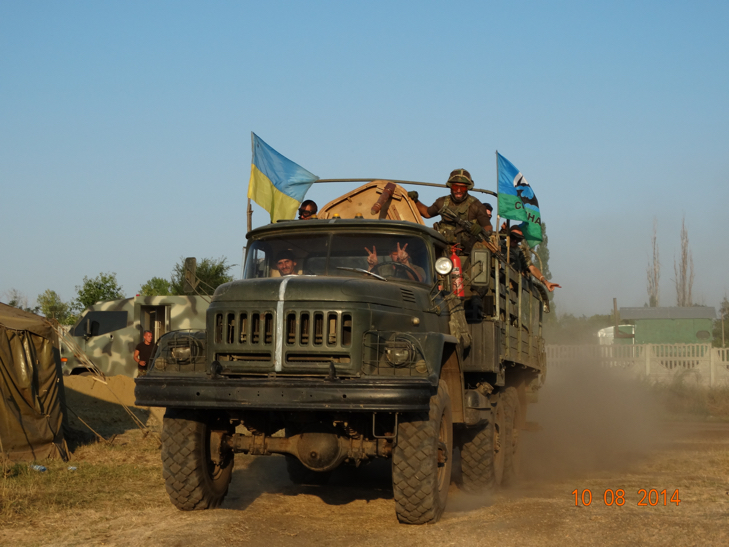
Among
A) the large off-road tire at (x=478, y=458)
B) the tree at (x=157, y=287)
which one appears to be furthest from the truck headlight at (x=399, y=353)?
the tree at (x=157, y=287)

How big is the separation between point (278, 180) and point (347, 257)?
412cm

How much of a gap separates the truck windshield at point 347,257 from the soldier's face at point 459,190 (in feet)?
7.12

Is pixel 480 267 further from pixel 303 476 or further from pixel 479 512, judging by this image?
pixel 303 476

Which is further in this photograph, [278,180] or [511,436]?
[278,180]

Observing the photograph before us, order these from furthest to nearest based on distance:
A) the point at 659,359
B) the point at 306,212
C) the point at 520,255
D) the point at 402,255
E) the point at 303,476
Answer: the point at 659,359 → the point at 520,255 → the point at 306,212 → the point at 303,476 → the point at 402,255

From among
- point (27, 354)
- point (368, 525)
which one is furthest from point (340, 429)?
point (27, 354)

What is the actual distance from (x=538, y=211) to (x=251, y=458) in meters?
5.53

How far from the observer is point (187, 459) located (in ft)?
23.7

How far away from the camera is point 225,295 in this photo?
7199mm

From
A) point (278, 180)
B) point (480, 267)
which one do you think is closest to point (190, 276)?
A: point (480, 267)

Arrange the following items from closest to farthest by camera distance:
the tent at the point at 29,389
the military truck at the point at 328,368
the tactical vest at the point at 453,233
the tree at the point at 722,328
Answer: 1. the military truck at the point at 328,368
2. the tactical vest at the point at 453,233
3. the tent at the point at 29,389
4. the tree at the point at 722,328

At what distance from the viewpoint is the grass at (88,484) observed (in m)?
7.74
